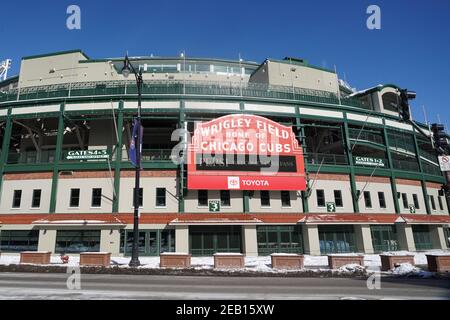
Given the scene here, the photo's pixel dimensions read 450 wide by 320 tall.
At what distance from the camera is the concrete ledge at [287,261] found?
2038 centimetres

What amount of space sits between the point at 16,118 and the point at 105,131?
8608 mm

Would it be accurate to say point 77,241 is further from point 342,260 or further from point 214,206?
point 342,260

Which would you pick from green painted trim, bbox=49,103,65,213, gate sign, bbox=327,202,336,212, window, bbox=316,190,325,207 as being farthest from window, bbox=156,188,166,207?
gate sign, bbox=327,202,336,212

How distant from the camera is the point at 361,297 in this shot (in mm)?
11109

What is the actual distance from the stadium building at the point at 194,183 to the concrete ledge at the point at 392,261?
30.8ft

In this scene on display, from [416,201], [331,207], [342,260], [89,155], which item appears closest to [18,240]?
[89,155]

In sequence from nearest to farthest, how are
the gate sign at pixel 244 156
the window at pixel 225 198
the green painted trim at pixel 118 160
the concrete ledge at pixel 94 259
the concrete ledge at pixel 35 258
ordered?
the concrete ledge at pixel 94 259 < the concrete ledge at pixel 35 258 < the green painted trim at pixel 118 160 < the gate sign at pixel 244 156 < the window at pixel 225 198

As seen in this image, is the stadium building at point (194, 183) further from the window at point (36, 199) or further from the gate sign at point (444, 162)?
the gate sign at point (444, 162)

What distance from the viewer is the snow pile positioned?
18.8 metres

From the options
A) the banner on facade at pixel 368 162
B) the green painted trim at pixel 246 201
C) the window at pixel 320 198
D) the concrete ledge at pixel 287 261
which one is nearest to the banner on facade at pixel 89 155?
the green painted trim at pixel 246 201

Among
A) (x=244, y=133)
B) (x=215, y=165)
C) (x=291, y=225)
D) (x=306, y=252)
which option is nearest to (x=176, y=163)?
(x=215, y=165)

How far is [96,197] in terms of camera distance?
96.3 ft

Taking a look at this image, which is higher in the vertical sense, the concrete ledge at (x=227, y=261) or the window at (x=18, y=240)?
the window at (x=18, y=240)

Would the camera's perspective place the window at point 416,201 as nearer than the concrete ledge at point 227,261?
No
